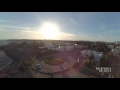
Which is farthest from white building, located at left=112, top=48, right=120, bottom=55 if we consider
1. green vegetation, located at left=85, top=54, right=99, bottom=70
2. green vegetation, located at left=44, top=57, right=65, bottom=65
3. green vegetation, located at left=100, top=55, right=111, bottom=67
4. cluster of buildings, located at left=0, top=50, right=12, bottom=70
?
cluster of buildings, located at left=0, top=50, right=12, bottom=70

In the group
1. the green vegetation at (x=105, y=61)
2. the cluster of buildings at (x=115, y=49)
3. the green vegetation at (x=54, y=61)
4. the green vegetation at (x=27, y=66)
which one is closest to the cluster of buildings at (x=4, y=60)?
the green vegetation at (x=27, y=66)

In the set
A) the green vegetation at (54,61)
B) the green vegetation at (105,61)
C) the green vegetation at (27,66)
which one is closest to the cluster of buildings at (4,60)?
the green vegetation at (27,66)

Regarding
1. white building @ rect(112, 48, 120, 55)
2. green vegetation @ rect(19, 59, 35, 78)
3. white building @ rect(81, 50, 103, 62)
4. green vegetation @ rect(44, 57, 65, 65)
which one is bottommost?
green vegetation @ rect(19, 59, 35, 78)

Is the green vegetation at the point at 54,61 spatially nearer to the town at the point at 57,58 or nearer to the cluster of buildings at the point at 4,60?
the town at the point at 57,58

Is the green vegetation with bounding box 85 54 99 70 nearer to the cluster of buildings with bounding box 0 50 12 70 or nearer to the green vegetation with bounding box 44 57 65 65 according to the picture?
the green vegetation with bounding box 44 57 65 65

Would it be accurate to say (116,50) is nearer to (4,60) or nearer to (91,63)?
(91,63)

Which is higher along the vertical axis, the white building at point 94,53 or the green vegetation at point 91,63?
the white building at point 94,53

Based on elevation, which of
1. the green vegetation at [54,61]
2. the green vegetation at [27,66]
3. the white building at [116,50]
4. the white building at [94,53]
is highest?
Result: the white building at [116,50]

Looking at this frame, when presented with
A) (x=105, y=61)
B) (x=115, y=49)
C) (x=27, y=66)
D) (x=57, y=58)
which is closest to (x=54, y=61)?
(x=57, y=58)
